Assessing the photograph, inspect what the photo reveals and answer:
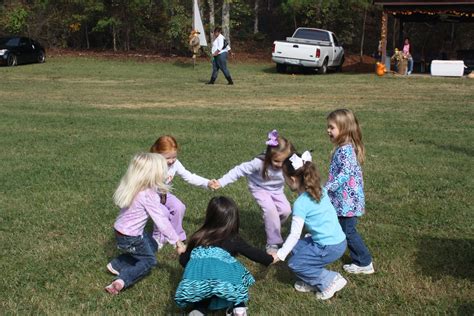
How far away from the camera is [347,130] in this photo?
191 inches

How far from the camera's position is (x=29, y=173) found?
792 centimetres

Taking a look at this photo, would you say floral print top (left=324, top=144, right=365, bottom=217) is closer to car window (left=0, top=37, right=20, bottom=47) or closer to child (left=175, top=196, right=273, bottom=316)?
child (left=175, top=196, right=273, bottom=316)

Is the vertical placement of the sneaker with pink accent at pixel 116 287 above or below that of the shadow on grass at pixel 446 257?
above

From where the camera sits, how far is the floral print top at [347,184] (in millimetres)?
4812

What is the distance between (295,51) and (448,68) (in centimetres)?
578

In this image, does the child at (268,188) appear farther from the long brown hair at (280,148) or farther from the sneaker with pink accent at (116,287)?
the sneaker with pink accent at (116,287)

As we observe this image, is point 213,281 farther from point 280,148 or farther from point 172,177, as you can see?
point 172,177

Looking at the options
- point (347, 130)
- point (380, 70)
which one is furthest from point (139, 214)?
point (380, 70)

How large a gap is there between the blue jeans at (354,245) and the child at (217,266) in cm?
97

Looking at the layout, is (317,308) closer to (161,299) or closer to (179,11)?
(161,299)

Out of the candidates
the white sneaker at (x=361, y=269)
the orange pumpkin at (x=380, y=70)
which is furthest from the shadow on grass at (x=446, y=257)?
the orange pumpkin at (x=380, y=70)

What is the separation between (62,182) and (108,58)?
981 inches

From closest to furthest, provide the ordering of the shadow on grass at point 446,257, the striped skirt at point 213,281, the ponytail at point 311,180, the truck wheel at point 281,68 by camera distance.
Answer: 1. the striped skirt at point 213,281
2. the ponytail at point 311,180
3. the shadow on grass at point 446,257
4. the truck wheel at point 281,68

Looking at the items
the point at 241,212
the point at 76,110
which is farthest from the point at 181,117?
the point at 241,212
